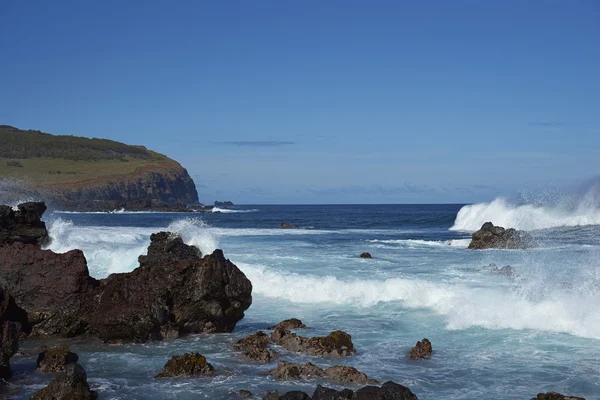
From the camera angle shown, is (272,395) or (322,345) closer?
(272,395)

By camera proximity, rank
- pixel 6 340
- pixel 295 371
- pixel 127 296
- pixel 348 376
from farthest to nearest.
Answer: pixel 127 296
pixel 295 371
pixel 348 376
pixel 6 340

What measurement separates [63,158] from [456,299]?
157 metres

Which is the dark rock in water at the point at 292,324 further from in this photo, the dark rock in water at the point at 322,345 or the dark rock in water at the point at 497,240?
the dark rock in water at the point at 497,240

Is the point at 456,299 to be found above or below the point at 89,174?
below

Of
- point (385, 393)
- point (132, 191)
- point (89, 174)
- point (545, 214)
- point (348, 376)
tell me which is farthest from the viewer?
point (132, 191)

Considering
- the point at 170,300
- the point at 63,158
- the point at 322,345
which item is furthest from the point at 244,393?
the point at 63,158

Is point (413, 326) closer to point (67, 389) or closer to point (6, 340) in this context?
point (67, 389)

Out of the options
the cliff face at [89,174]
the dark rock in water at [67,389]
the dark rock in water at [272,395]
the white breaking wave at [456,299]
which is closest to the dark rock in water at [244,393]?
the dark rock in water at [272,395]

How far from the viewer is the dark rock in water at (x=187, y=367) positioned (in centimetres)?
1025

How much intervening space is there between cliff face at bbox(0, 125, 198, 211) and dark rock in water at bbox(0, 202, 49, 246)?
7604 cm

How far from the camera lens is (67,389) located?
8508 mm

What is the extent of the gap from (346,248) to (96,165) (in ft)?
446

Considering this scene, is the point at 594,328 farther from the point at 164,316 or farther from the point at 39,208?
the point at 39,208

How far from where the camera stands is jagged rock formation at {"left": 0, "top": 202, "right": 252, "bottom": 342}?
1266cm
